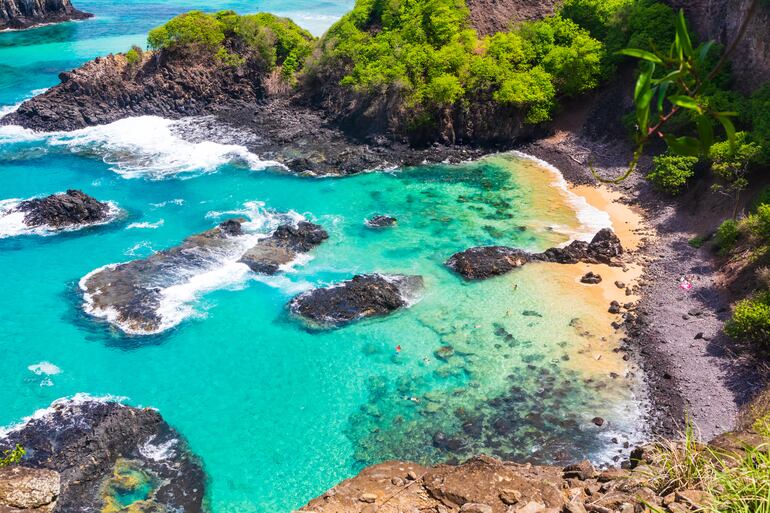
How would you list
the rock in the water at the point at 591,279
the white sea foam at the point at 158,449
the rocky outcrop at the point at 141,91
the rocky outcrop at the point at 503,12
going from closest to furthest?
the white sea foam at the point at 158,449, the rock in the water at the point at 591,279, the rocky outcrop at the point at 503,12, the rocky outcrop at the point at 141,91

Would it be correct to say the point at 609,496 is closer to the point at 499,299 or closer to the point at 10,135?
the point at 499,299

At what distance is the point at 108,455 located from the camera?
75.4 feet

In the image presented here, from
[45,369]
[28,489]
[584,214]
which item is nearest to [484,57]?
[584,214]

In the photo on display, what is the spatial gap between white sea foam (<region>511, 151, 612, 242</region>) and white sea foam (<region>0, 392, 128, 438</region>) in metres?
24.6

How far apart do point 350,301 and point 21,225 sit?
71.7ft

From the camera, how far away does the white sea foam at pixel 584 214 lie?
117ft

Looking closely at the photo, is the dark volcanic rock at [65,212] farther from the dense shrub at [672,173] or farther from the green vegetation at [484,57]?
the dense shrub at [672,173]

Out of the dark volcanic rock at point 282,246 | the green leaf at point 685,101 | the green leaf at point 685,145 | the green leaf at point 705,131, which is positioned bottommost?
the dark volcanic rock at point 282,246

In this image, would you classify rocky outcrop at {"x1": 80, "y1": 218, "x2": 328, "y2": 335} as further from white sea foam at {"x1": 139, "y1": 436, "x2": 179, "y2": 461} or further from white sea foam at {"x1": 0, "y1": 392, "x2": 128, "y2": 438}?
white sea foam at {"x1": 139, "y1": 436, "x2": 179, "y2": 461}

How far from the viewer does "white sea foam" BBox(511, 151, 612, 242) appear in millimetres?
35625

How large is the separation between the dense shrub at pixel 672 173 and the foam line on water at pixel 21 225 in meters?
32.3

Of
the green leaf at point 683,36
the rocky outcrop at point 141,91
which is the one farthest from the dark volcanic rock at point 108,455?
the rocky outcrop at point 141,91

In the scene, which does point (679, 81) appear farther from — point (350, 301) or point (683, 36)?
point (350, 301)

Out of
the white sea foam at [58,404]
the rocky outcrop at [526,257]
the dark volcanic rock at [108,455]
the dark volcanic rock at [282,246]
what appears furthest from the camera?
the dark volcanic rock at [282,246]
